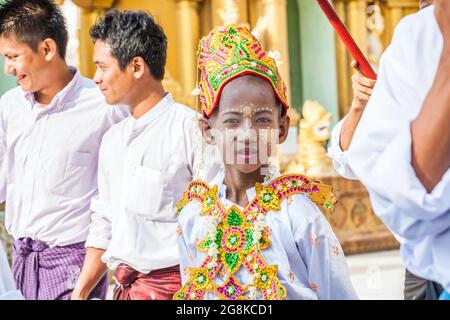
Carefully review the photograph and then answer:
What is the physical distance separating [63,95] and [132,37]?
0.38 m

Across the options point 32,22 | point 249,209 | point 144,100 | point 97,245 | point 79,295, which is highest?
point 32,22

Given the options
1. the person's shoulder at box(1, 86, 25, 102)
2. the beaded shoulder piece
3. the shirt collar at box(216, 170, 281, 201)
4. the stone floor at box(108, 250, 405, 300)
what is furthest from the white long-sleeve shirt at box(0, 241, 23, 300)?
the stone floor at box(108, 250, 405, 300)

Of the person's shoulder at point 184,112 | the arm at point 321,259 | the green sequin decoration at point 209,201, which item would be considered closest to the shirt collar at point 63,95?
the person's shoulder at point 184,112

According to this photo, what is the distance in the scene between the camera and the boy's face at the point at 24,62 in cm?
286

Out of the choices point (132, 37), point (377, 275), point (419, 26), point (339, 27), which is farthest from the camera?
point (377, 275)

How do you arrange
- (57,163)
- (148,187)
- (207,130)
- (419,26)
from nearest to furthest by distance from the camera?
(419,26), (207,130), (148,187), (57,163)

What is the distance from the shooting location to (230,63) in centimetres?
206

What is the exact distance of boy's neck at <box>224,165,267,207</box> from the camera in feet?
6.67

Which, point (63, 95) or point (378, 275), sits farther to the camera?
point (378, 275)

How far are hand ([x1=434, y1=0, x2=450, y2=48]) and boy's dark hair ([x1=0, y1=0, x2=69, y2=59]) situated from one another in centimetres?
183

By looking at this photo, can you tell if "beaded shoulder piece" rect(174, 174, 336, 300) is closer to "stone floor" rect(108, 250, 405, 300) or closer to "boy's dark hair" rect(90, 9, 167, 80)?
"boy's dark hair" rect(90, 9, 167, 80)

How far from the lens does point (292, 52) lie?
6562 millimetres

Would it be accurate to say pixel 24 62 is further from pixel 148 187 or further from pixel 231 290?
pixel 231 290

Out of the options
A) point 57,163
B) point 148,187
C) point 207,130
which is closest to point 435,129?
point 207,130
